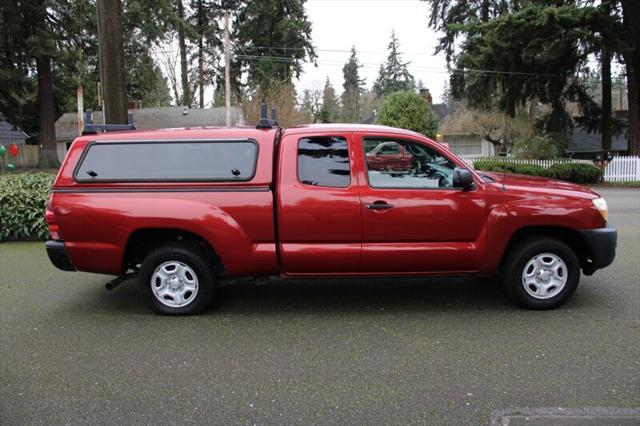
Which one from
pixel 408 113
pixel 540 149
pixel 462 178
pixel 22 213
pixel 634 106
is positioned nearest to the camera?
pixel 462 178

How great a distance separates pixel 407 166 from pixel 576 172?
21.1 metres

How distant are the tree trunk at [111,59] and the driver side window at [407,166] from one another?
19.3ft

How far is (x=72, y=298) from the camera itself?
606 cm

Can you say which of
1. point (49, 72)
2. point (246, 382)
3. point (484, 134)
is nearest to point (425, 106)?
point (484, 134)

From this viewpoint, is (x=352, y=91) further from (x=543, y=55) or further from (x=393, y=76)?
(x=543, y=55)

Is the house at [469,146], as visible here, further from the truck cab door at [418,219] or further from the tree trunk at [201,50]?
the truck cab door at [418,219]

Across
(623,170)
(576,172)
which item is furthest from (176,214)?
(623,170)

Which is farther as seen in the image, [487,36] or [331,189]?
[487,36]

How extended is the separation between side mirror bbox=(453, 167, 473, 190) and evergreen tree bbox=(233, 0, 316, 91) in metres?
39.1

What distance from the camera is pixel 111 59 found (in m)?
9.25

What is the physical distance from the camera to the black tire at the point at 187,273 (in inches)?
205

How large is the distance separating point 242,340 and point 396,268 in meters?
1.59

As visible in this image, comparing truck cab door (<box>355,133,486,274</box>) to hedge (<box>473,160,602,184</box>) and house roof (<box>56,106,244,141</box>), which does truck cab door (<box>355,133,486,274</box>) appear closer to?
hedge (<box>473,160,602,184</box>)

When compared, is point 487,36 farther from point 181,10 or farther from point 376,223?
point 181,10
